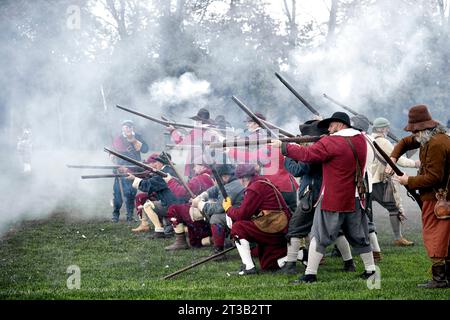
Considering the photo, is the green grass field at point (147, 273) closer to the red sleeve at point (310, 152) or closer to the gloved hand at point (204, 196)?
the gloved hand at point (204, 196)

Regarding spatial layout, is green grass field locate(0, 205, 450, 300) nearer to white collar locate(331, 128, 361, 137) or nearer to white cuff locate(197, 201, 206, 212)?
white cuff locate(197, 201, 206, 212)

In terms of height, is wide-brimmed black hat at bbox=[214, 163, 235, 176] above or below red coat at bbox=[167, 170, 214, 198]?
above

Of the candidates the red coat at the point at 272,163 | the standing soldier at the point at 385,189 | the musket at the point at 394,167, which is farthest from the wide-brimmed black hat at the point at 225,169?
the musket at the point at 394,167

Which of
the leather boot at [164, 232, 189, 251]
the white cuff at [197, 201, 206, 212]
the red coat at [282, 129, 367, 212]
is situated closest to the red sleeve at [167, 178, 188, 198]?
the leather boot at [164, 232, 189, 251]

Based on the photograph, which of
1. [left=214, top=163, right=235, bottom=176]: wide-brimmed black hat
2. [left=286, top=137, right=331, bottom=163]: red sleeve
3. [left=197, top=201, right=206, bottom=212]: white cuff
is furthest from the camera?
[left=197, top=201, right=206, bottom=212]: white cuff

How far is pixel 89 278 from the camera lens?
304 inches

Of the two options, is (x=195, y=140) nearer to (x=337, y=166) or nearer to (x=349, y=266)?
(x=349, y=266)

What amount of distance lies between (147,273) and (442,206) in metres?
3.63

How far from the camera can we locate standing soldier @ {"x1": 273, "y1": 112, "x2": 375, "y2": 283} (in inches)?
277

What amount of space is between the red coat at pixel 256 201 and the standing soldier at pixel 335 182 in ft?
2.96

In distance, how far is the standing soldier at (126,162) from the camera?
13.4 m

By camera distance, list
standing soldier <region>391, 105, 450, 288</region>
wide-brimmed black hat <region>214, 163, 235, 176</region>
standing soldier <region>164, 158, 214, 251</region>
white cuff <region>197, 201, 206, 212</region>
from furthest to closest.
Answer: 1. standing soldier <region>164, 158, 214, 251</region>
2. white cuff <region>197, 201, 206, 212</region>
3. wide-brimmed black hat <region>214, 163, 235, 176</region>
4. standing soldier <region>391, 105, 450, 288</region>

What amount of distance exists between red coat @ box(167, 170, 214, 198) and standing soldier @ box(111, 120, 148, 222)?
10.7ft
